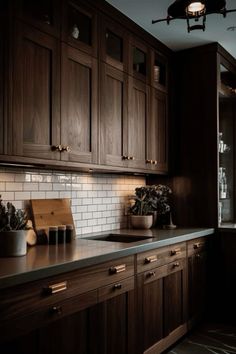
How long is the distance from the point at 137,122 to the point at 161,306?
4.91 ft

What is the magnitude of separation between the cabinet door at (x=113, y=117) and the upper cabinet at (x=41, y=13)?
0.54 m

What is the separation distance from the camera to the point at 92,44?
2795 millimetres

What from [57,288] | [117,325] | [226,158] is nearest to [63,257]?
[57,288]

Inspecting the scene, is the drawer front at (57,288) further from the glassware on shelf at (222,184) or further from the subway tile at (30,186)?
the glassware on shelf at (222,184)

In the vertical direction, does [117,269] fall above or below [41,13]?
below

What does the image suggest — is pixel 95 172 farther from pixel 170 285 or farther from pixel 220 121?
pixel 220 121

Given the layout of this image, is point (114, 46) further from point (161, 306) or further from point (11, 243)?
point (161, 306)

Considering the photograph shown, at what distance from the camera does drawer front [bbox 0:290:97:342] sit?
5.32 feet

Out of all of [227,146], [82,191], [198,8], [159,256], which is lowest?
[159,256]

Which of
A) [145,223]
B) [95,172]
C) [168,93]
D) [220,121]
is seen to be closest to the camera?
[95,172]

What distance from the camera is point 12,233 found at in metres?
2.04

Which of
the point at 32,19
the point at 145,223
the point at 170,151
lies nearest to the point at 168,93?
the point at 170,151

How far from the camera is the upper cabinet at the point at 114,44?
2920mm

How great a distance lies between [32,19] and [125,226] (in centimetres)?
206
